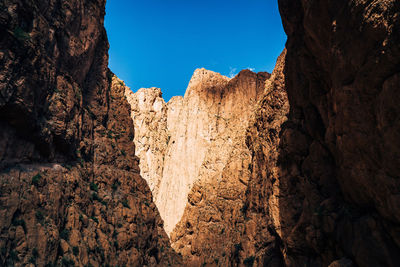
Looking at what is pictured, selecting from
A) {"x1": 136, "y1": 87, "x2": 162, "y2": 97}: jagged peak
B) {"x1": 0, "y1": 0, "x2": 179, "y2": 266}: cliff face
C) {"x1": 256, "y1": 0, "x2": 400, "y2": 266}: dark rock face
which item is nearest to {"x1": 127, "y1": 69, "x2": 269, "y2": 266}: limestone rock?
{"x1": 136, "y1": 87, "x2": 162, "y2": 97}: jagged peak

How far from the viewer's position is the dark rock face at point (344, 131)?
9953 mm

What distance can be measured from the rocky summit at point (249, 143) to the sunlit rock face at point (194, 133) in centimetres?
2833

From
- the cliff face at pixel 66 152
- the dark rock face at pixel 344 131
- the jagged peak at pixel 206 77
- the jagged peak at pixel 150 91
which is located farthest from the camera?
the jagged peak at pixel 150 91

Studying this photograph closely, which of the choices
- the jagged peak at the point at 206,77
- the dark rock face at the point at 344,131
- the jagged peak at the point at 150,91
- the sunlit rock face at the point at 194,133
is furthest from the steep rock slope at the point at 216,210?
the jagged peak at the point at 150,91

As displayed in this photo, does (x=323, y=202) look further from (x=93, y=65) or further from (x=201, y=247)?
(x=201, y=247)

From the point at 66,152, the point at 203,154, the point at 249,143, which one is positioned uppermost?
the point at 203,154

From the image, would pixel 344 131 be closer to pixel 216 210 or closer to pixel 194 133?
pixel 216 210

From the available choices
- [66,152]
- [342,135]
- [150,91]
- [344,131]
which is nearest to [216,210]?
[66,152]

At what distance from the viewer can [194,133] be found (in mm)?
79375

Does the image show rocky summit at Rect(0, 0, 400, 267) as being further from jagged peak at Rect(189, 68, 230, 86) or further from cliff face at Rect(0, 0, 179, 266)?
jagged peak at Rect(189, 68, 230, 86)

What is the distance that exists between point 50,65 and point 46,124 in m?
5.02

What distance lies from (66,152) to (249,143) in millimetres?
26371

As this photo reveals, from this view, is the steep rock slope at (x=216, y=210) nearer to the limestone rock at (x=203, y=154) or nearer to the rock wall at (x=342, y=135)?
the limestone rock at (x=203, y=154)

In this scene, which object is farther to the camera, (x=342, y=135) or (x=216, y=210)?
(x=216, y=210)
